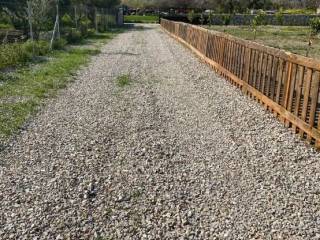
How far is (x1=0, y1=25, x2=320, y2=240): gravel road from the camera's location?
398 cm

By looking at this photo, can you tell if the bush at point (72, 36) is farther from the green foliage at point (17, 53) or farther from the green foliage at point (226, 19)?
the green foliage at point (226, 19)

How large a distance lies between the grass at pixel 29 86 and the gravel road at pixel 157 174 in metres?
0.32

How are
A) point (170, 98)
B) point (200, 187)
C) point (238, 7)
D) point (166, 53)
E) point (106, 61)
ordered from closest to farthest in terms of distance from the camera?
point (200, 187), point (170, 98), point (106, 61), point (166, 53), point (238, 7)

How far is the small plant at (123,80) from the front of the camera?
11081 mm

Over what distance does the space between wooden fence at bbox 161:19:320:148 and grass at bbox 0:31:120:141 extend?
4.41 meters

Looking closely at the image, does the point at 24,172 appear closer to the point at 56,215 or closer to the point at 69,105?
the point at 56,215

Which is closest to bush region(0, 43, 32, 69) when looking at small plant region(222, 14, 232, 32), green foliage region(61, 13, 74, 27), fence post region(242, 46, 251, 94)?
fence post region(242, 46, 251, 94)

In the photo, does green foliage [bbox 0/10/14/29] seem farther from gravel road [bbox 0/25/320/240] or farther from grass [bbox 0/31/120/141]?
gravel road [bbox 0/25/320/240]

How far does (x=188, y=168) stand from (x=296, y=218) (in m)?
1.58

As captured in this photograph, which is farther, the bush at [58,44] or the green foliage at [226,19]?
the green foliage at [226,19]

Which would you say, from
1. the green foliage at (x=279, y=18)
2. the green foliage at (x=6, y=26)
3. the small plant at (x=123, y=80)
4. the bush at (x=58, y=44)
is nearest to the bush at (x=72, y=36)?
the bush at (x=58, y=44)

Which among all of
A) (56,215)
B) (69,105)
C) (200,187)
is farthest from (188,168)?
(69,105)

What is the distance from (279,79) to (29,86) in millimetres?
5853

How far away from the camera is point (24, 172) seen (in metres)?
5.11
